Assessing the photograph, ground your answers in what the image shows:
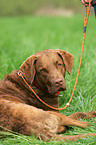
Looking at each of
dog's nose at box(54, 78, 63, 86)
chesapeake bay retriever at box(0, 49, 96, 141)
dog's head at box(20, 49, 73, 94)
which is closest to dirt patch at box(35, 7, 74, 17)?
dog's head at box(20, 49, 73, 94)

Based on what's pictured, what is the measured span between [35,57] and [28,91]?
581 mm

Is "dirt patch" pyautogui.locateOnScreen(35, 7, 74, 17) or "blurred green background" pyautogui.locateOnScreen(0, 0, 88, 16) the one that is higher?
"blurred green background" pyautogui.locateOnScreen(0, 0, 88, 16)

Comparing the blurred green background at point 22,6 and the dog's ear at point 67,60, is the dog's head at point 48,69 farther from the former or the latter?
the blurred green background at point 22,6

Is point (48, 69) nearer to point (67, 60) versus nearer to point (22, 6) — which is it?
point (67, 60)

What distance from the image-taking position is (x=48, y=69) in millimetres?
3656

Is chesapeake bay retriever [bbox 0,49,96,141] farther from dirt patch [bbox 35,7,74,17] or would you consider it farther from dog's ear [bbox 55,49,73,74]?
dirt patch [bbox 35,7,74,17]

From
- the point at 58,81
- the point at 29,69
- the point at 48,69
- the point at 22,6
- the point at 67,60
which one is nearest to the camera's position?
the point at 58,81

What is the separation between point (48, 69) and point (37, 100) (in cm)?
56

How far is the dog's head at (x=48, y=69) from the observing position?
356 centimetres

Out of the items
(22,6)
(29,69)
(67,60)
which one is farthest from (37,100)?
(22,6)

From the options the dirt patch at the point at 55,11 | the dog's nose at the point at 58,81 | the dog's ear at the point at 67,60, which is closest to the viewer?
the dog's nose at the point at 58,81

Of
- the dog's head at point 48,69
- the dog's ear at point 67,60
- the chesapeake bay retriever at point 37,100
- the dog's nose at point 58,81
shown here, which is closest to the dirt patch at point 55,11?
the dog's ear at point 67,60

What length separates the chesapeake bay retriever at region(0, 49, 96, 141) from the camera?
3.01 metres

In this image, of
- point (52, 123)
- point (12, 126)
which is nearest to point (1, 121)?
point (12, 126)
